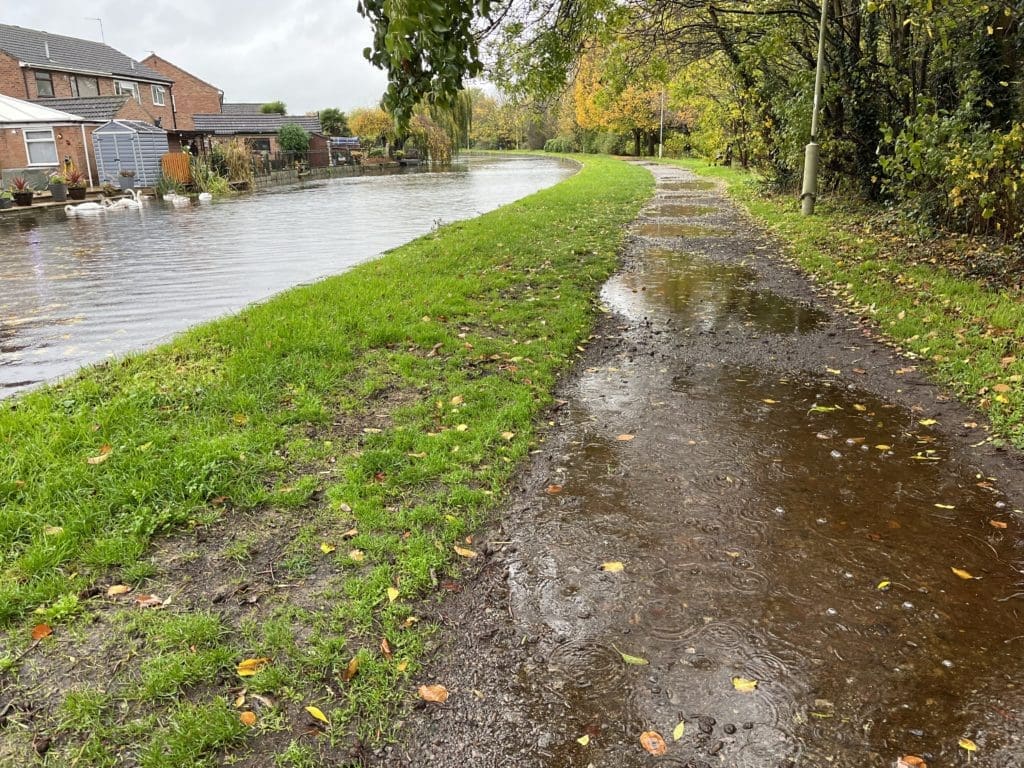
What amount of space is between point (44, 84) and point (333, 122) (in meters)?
33.2

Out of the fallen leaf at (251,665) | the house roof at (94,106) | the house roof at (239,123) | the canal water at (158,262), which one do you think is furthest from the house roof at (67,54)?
the fallen leaf at (251,665)

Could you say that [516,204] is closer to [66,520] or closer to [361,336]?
[361,336]

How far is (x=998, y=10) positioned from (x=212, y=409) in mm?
10858

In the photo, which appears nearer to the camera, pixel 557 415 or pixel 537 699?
pixel 537 699

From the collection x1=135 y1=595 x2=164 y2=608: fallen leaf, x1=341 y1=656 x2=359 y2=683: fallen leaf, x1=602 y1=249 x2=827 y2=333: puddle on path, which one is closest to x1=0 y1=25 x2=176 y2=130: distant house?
x1=602 y1=249 x2=827 y2=333: puddle on path

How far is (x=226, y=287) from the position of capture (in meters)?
10.8

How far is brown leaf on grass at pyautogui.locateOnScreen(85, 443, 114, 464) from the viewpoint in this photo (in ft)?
13.7

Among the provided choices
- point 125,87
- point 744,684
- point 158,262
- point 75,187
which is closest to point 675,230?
point 158,262

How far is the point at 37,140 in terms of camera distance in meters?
29.9

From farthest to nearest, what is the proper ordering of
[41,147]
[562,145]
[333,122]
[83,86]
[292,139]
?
[562,145] < [333,122] < [292,139] < [83,86] < [41,147]

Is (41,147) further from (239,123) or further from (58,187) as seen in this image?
(239,123)

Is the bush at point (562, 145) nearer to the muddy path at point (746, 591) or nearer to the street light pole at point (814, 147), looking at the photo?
Answer: the street light pole at point (814, 147)

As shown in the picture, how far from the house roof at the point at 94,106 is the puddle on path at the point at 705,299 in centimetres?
3316

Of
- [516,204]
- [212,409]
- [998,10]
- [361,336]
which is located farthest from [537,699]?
[516,204]
